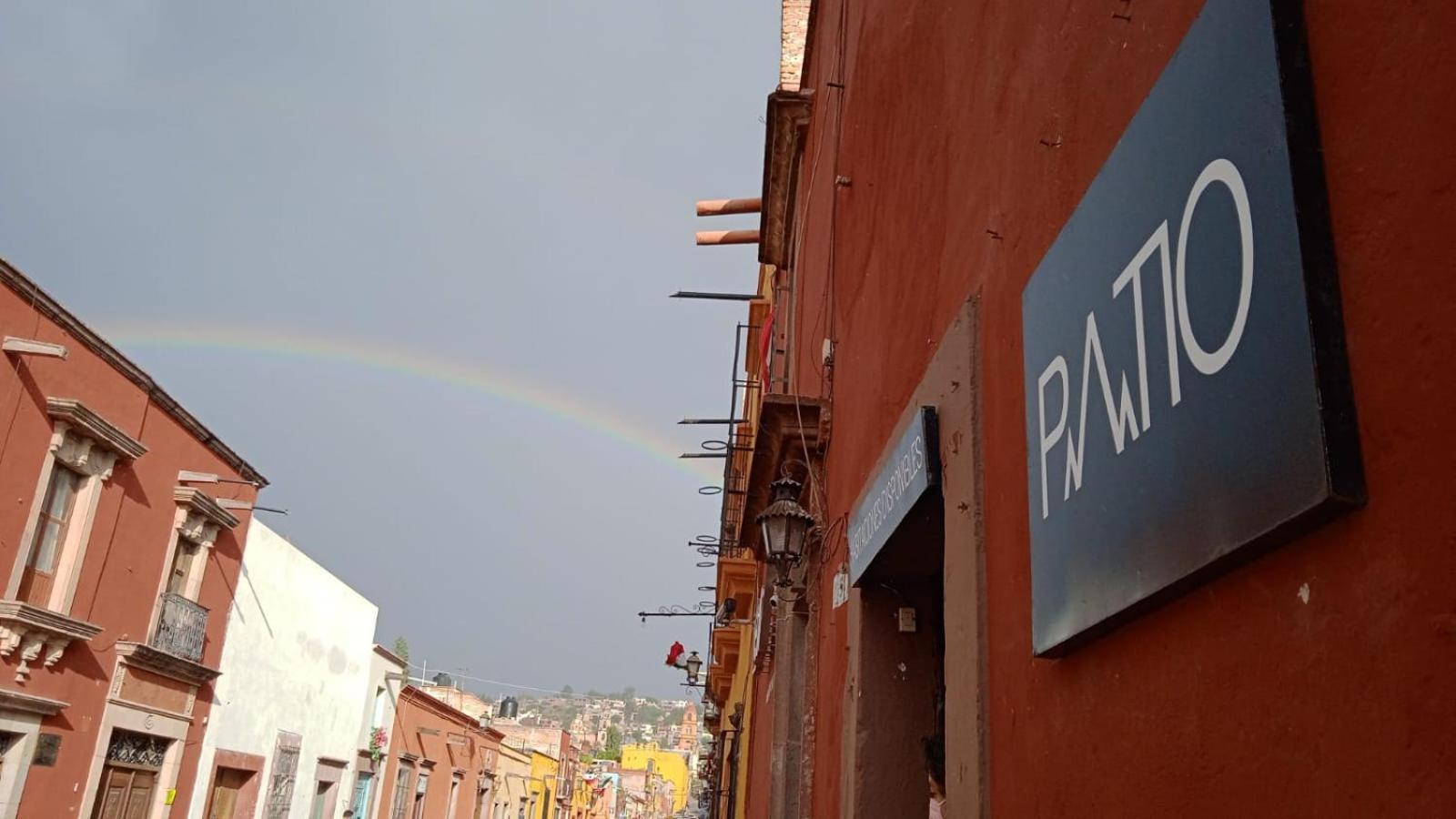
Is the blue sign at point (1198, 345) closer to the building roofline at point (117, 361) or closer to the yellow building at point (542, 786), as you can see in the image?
the building roofline at point (117, 361)

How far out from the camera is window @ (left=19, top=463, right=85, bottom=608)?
1223 centimetres

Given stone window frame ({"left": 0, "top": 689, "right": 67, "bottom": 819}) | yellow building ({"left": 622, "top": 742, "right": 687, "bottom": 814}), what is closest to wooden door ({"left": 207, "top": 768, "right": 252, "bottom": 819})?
stone window frame ({"left": 0, "top": 689, "right": 67, "bottom": 819})

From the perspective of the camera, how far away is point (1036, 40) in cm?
250

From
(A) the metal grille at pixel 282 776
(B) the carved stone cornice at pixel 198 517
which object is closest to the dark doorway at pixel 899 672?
(B) the carved stone cornice at pixel 198 517

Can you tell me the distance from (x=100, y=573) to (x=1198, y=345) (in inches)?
590

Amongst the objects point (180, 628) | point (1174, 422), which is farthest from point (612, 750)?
point (1174, 422)

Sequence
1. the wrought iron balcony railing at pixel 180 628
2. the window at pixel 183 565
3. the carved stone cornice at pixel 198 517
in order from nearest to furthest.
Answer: the wrought iron balcony railing at pixel 180 628
the carved stone cornice at pixel 198 517
the window at pixel 183 565

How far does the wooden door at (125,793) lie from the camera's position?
1375 centimetres

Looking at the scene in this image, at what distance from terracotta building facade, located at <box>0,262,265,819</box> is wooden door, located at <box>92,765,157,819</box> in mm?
28

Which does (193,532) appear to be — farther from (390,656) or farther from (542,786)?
(542,786)

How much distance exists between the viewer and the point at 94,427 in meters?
12.8

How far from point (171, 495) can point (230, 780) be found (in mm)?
5600

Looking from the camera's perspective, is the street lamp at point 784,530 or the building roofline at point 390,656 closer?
the street lamp at point 784,530

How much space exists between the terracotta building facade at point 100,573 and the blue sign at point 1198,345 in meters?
12.5
